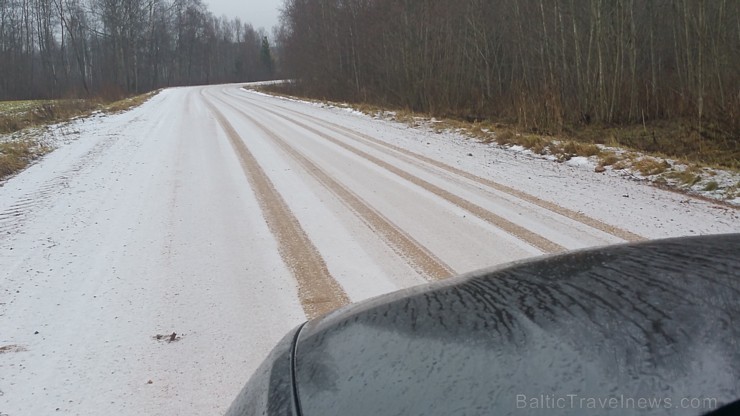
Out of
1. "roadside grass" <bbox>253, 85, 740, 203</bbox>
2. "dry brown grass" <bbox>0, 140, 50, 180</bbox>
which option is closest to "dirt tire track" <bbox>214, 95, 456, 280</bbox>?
"roadside grass" <bbox>253, 85, 740, 203</bbox>

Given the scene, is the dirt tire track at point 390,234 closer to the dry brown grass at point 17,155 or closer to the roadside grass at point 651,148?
the roadside grass at point 651,148

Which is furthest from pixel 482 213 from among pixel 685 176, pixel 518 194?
pixel 685 176

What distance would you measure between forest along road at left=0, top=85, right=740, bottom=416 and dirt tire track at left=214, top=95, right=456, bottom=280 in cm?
3

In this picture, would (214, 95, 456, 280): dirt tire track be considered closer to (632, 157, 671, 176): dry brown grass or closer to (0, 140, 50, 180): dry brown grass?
(632, 157, 671, 176): dry brown grass

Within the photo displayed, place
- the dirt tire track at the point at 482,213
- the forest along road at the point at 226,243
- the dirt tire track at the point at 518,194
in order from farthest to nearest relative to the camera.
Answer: the dirt tire track at the point at 518,194, the dirt tire track at the point at 482,213, the forest along road at the point at 226,243

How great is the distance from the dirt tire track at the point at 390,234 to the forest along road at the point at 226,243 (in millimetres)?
28

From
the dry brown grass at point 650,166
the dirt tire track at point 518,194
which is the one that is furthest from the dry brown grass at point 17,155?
the dry brown grass at point 650,166

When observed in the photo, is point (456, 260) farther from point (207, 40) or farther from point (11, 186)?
point (207, 40)

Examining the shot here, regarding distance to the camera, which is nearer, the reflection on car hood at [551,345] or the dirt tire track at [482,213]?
the reflection on car hood at [551,345]

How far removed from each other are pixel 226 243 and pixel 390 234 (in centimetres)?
169

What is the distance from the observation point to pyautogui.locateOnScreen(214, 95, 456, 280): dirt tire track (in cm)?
466

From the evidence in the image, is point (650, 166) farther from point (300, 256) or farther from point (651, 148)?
point (300, 256)

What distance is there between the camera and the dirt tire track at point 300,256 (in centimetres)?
407

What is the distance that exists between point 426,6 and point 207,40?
88.7 metres
